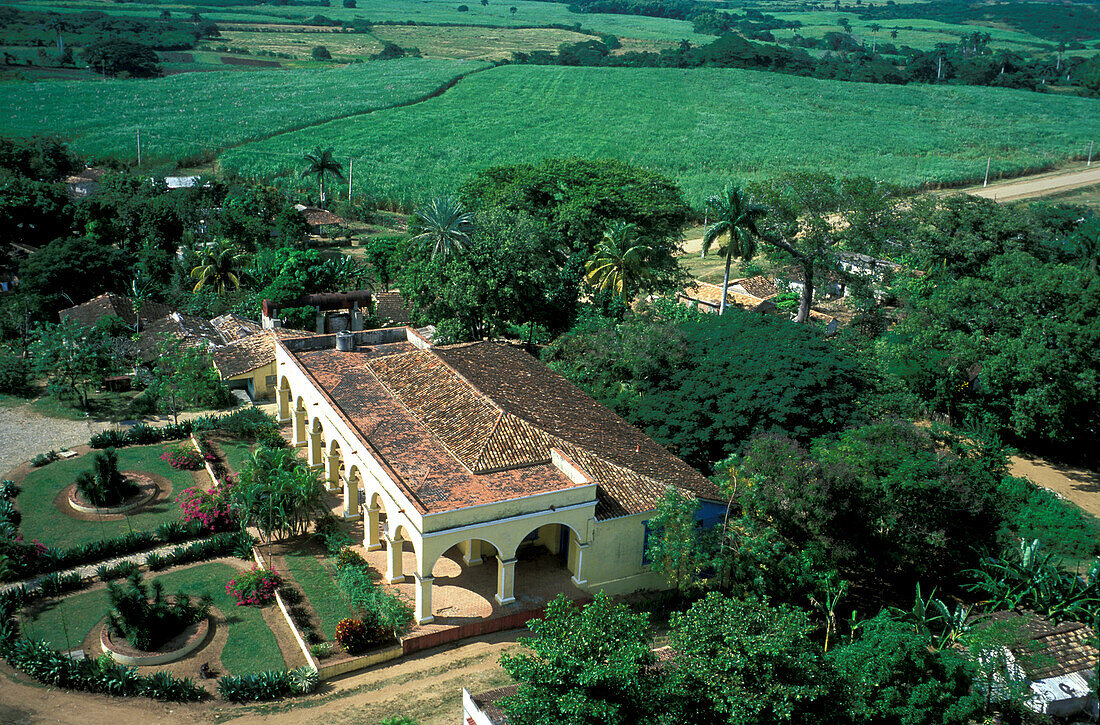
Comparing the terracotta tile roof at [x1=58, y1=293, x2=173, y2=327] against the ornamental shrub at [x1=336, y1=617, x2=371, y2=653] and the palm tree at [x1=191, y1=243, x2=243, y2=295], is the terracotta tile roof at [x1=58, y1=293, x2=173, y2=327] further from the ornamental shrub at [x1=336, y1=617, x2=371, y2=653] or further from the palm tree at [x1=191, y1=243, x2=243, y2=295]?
the ornamental shrub at [x1=336, y1=617, x2=371, y2=653]

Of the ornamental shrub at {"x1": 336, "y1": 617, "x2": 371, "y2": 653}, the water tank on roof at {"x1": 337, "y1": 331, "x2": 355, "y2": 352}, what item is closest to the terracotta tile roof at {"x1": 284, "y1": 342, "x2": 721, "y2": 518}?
the water tank on roof at {"x1": 337, "y1": 331, "x2": 355, "y2": 352}

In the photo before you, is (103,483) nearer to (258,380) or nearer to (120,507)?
(120,507)

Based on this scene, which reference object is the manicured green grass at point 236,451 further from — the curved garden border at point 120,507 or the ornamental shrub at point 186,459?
the curved garden border at point 120,507

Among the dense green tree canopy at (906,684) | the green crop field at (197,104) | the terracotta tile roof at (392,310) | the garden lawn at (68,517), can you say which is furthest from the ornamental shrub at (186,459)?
the green crop field at (197,104)

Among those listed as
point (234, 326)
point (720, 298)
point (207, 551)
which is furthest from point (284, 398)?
point (720, 298)

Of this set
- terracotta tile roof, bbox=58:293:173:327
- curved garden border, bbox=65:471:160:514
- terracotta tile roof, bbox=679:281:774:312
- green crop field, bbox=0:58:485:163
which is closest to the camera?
curved garden border, bbox=65:471:160:514

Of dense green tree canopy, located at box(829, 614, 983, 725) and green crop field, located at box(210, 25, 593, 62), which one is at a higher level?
green crop field, located at box(210, 25, 593, 62)

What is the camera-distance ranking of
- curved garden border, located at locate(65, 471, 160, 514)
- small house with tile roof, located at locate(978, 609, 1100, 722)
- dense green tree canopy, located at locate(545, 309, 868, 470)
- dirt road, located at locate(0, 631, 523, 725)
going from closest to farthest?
dirt road, located at locate(0, 631, 523, 725), small house with tile roof, located at locate(978, 609, 1100, 722), curved garden border, located at locate(65, 471, 160, 514), dense green tree canopy, located at locate(545, 309, 868, 470)
